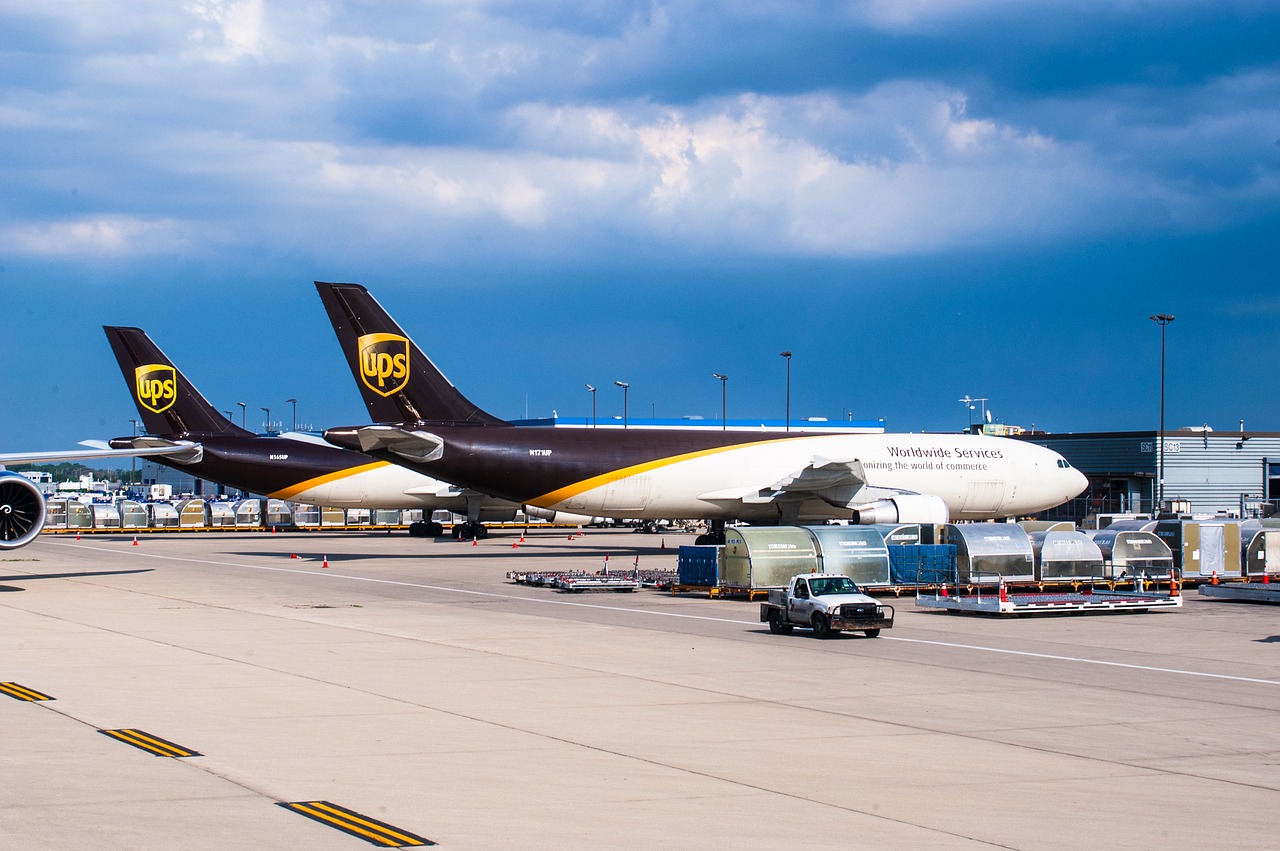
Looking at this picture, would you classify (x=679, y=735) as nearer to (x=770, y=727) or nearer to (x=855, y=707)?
(x=770, y=727)

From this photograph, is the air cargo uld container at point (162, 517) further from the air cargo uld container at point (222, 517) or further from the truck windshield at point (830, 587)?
the truck windshield at point (830, 587)

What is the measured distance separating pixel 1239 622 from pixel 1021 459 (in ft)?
87.2

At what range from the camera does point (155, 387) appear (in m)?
64.1

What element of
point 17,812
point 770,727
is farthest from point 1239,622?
point 17,812

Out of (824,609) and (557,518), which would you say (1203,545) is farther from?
(557,518)

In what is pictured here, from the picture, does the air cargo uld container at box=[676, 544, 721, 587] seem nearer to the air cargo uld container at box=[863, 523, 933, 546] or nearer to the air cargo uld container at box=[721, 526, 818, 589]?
the air cargo uld container at box=[721, 526, 818, 589]

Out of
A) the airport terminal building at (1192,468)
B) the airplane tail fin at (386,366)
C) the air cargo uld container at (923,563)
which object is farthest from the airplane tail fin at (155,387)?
the airport terminal building at (1192,468)

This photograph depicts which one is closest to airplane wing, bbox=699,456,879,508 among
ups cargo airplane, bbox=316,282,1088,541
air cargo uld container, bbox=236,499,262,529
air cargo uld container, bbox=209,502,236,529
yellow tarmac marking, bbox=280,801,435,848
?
ups cargo airplane, bbox=316,282,1088,541

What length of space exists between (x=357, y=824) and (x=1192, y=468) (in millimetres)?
75239

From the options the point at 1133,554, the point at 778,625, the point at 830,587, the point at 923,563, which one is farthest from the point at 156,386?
the point at 1133,554

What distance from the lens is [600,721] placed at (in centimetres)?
1591

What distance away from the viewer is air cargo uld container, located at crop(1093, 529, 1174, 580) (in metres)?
37.2

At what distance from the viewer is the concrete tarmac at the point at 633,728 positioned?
1070 centimetres

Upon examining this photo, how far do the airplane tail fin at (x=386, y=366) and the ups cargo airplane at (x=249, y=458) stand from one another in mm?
11559
